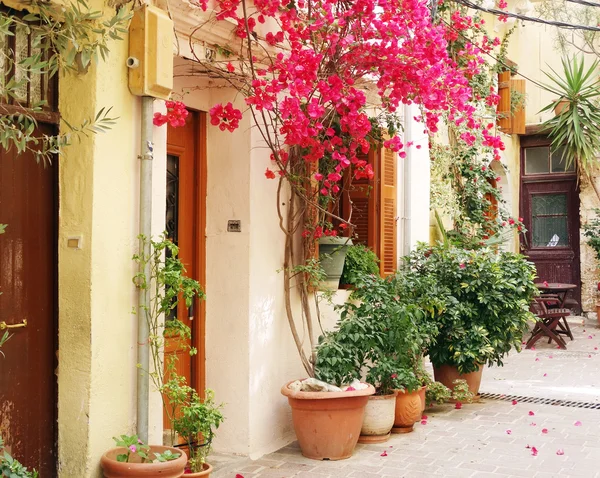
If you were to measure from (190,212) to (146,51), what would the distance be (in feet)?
6.33

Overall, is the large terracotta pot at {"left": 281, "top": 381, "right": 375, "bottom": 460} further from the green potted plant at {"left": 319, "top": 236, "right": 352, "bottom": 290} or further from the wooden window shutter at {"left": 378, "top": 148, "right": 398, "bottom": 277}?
the wooden window shutter at {"left": 378, "top": 148, "right": 398, "bottom": 277}

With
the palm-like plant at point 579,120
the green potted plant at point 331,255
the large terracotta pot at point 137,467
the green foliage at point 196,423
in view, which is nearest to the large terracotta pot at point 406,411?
the green potted plant at point 331,255

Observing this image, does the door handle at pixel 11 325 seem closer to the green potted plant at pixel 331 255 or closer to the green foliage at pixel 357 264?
the green potted plant at pixel 331 255

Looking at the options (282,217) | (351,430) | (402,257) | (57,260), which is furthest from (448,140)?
(57,260)

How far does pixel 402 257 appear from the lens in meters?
8.65

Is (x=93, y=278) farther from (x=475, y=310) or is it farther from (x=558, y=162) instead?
(x=558, y=162)

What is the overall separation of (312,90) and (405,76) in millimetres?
731

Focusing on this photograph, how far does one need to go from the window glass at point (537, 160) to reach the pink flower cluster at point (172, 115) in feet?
43.2

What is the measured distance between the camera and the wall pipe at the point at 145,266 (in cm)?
462

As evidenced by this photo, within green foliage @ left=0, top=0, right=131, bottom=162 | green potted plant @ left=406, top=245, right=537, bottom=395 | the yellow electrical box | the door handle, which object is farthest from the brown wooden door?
green potted plant @ left=406, top=245, right=537, bottom=395

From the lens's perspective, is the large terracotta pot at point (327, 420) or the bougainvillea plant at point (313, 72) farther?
the large terracotta pot at point (327, 420)

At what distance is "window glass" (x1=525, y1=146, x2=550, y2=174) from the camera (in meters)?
16.8

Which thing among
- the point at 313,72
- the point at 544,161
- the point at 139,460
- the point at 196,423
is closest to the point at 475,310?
the point at 313,72

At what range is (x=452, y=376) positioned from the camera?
8.29 m
